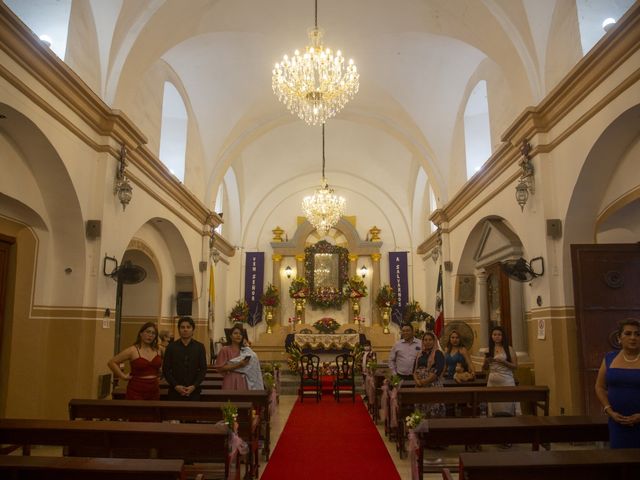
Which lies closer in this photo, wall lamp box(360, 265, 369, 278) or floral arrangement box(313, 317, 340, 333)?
floral arrangement box(313, 317, 340, 333)

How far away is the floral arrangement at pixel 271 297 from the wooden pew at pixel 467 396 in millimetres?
11721

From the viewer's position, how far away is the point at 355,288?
1825cm

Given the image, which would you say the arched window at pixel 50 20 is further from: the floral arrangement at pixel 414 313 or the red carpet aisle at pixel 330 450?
the floral arrangement at pixel 414 313

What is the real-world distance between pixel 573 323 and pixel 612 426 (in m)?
3.39

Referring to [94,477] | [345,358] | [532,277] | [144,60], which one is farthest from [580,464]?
[345,358]

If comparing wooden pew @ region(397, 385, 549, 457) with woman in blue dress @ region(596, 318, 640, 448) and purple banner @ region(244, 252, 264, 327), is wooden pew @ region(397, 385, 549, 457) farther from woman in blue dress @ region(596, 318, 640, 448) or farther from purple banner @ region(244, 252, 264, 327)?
purple banner @ region(244, 252, 264, 327)

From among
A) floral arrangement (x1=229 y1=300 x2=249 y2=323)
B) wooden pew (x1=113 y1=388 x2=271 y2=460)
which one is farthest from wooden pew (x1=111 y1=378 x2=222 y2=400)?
floral arrangement (x1=229 y1=300 x2=249 y2=323)

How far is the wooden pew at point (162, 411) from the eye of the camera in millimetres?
5133

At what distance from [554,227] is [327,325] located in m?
11.2

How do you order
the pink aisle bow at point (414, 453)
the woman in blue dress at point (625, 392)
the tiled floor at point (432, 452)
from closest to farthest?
the woman in blue dress at point (625, 392) → the pink aisle bow at point (414, 453) → the tiled floor at point (432, 452)

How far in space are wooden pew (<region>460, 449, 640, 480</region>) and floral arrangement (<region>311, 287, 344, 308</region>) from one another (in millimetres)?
15097

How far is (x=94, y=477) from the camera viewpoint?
317 centimetres

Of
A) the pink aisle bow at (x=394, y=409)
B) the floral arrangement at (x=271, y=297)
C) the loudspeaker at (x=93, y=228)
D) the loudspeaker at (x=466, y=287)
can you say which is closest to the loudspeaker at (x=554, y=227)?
the pink aisle bow at (x=394, y=409)

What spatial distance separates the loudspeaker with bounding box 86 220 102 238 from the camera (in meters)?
7.50
